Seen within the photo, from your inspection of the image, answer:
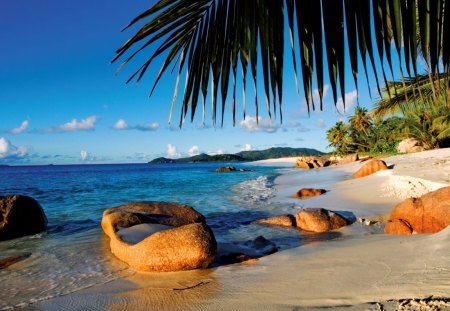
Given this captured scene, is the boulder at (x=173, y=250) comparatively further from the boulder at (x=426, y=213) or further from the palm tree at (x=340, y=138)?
the palm tree at (x=340, y=138)

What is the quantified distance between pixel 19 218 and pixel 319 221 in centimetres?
808

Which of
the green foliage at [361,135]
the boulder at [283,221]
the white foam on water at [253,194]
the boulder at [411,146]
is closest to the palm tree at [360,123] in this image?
the green foliage at [361,135]

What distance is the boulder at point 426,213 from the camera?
6271 mm

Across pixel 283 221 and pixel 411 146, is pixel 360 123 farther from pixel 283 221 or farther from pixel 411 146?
pixel 283 221

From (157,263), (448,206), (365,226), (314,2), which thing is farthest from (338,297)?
(365,226)

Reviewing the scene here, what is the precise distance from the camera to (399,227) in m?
A: 6.68

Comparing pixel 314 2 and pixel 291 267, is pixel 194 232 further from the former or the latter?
pixel 314 2

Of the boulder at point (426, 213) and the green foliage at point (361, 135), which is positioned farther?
the green foliage at point (361, 135)

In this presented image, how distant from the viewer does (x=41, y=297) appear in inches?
183

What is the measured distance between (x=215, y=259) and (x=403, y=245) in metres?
2.84

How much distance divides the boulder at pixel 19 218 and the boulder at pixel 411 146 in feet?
114

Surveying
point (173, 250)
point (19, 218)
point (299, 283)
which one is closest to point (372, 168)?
point (173, 250)

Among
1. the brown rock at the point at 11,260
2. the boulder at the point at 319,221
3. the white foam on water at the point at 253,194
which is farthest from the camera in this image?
the white foam on water at the point at 253,194

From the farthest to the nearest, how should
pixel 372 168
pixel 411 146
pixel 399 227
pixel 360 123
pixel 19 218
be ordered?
pixel 360 123
pixel 411 146
pixel 372 168
pixel 19 218
pixel 399 227
